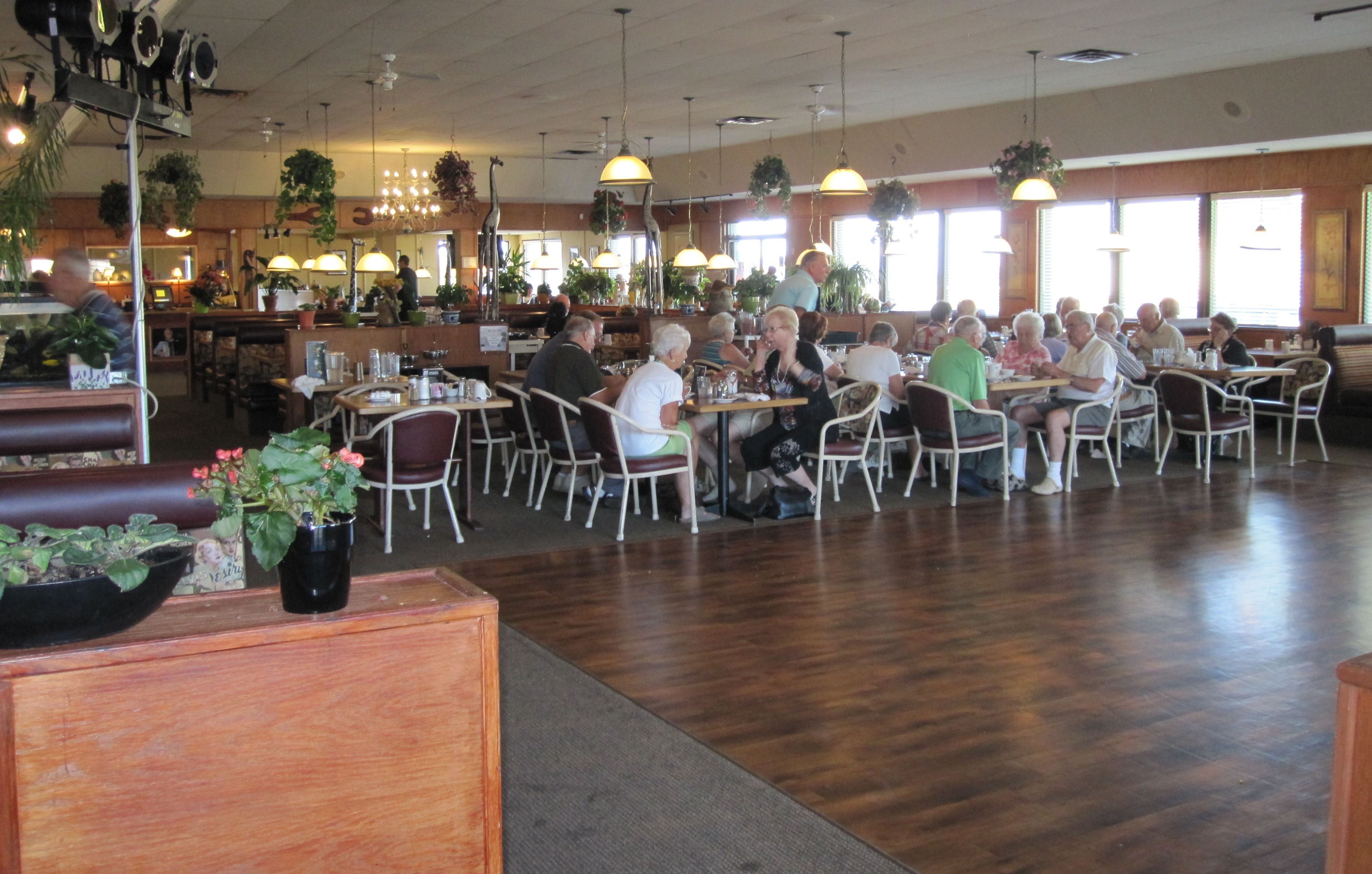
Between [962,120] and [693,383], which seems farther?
[962,120]

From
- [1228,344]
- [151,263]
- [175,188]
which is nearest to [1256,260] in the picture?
[1228,344]

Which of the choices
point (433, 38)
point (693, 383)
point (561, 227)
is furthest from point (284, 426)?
point (561, 227)

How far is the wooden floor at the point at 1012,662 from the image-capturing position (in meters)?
3.26

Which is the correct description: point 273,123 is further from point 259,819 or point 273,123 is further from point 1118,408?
point 259,819

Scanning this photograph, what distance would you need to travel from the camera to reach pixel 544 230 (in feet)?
68.6

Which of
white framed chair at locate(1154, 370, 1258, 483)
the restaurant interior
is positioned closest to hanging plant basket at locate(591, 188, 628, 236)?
the restaurant interior

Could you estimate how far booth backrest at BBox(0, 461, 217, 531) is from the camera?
3477mm

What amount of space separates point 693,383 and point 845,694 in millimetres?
3527

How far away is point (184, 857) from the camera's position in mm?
2080

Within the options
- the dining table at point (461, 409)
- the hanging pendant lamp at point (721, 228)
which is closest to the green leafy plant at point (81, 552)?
the dining table at point (461, 409)

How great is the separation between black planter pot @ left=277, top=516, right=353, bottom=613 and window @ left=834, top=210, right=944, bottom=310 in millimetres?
14918

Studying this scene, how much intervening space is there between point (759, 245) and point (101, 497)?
56.5 feet

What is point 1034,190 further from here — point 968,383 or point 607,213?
point 607,213

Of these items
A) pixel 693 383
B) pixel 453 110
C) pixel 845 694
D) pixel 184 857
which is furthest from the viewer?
pixel 453 110
